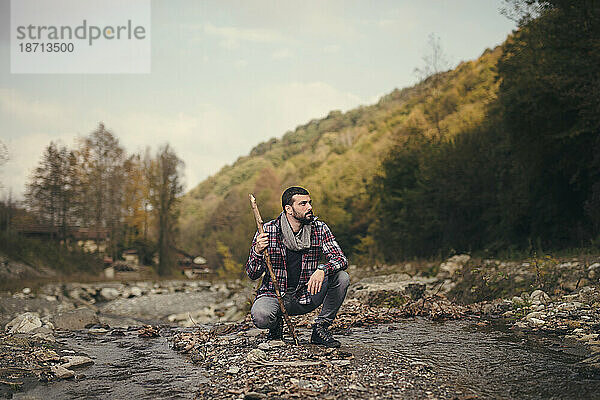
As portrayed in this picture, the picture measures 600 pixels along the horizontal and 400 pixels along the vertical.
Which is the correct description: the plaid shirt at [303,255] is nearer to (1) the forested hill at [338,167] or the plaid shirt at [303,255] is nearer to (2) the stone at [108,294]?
(1) the forested hill at [338,167]

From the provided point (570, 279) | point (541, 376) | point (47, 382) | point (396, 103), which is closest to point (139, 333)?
point (47, 382)

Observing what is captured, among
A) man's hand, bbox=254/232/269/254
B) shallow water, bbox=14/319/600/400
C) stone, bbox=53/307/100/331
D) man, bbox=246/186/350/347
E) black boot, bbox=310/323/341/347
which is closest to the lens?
shallow water, bbox=14/319/600/400

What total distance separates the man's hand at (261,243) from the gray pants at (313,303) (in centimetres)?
59

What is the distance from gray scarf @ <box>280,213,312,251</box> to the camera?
5324 mm

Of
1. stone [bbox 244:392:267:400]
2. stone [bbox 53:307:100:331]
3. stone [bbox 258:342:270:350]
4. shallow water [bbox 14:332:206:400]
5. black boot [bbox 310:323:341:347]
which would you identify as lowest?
stone [bbox 53:307:100:331]

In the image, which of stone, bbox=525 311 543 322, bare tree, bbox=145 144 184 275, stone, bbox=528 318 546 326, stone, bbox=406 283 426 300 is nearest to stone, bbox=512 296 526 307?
stone, bbox=525 311 543 322

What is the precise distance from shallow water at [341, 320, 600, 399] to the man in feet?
3.26

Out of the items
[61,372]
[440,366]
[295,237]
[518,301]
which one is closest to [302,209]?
[295,237]

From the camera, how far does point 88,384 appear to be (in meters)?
5.19

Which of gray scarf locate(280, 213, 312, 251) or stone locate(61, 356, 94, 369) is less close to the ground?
gray scarf locate(280, 213, 312, 251)

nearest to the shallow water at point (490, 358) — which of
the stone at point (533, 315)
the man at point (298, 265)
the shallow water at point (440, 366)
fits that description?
the shallow water at point (440, 366)

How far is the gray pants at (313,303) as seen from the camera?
531 cm

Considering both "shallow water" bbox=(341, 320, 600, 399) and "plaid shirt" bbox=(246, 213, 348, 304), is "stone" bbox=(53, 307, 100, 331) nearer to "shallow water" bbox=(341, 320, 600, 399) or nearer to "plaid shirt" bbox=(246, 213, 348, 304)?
"shallow water" bbox=(341, 320, 600, 399)

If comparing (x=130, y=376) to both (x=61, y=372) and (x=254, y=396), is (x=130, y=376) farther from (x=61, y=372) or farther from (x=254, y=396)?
(x=254, y=396)
